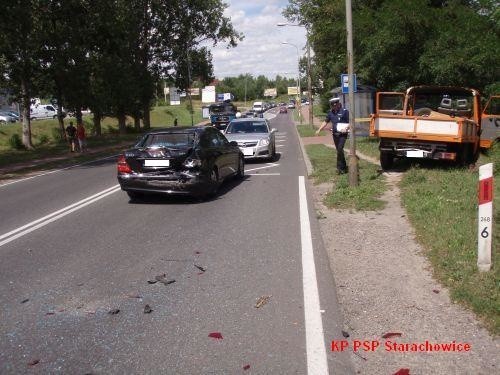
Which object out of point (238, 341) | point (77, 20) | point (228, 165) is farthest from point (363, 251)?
point (77, 20)

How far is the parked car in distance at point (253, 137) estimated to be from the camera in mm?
17234

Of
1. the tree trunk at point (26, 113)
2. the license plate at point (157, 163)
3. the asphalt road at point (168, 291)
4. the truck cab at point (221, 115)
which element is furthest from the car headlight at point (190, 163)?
the truck cab at point (221, 115)

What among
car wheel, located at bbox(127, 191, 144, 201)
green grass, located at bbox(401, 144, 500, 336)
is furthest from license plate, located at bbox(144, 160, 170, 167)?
green grass, located at bbox(401, 144, 500, 336)

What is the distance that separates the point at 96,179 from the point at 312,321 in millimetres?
11923

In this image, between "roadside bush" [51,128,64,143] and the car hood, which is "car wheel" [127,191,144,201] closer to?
the car hood

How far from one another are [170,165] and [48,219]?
7.61 ft

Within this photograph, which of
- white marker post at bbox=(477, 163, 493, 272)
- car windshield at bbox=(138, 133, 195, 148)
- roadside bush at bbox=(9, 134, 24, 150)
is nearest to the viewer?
white marker post at bbox=(477, 163, 493, 272)

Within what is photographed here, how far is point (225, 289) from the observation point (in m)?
5.23

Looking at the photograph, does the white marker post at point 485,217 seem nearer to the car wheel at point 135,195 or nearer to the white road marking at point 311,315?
the white road marking at point 311,315

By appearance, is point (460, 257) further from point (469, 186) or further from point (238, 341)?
point (469, 186)

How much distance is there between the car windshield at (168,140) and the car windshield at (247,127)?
7.89 m

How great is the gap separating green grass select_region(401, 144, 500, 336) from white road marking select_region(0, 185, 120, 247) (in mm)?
5604

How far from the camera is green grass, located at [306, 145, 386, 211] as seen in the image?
9.24 meters

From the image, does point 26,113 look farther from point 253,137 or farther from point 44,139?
point 253,137
